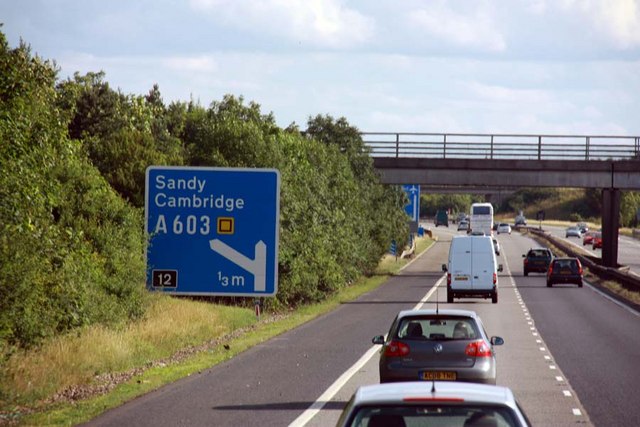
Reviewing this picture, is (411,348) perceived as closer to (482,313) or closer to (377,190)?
(482,313)

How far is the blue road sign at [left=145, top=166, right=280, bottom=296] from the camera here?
25406 mm

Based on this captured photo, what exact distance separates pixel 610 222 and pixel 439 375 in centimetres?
5836

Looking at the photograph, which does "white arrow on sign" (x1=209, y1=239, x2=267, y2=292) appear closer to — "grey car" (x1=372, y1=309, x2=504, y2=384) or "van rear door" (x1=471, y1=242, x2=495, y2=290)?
"grey car" (x1=372, y1=309, x2=504, y2=384)

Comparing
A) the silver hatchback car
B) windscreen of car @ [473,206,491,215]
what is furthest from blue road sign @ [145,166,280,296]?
windscreen of car @ [473,206,491,215]

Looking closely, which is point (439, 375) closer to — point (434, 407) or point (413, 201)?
point (434, 407)

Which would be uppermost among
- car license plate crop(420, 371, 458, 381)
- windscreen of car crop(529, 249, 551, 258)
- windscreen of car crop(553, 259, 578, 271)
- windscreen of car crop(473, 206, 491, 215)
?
windscreen of car crop(473, 206, 491, 215)

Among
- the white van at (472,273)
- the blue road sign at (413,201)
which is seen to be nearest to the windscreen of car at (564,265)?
the white van at (472,273)

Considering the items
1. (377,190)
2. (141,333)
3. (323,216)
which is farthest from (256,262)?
(377,190)

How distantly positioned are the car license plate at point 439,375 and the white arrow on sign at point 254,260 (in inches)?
363

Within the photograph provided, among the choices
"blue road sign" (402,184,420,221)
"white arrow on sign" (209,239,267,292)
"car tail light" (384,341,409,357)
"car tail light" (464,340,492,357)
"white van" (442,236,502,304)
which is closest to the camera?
"car tail light" (464,340,492,357)

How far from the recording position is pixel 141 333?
26281 millimetres

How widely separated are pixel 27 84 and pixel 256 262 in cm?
650

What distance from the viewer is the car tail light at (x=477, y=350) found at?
55.0 feet

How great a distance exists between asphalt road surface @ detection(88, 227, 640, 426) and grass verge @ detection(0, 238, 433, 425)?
0.53 meters
